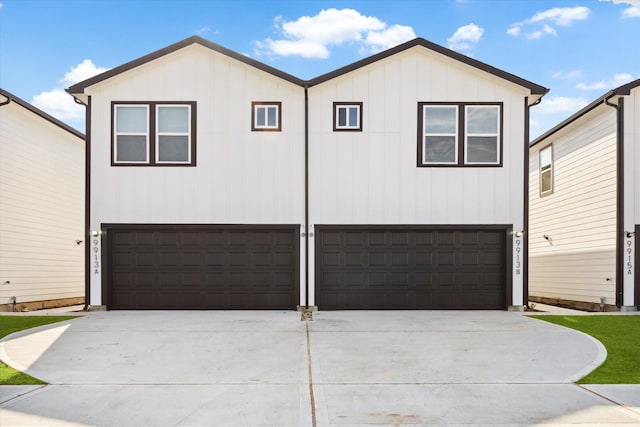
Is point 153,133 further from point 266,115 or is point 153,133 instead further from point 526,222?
point 526,222

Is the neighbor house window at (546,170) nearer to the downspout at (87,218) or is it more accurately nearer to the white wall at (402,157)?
the white wall at (402,157)

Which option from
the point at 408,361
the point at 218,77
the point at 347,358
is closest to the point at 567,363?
the point at 408,361

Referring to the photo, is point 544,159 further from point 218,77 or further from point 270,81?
point 218,77

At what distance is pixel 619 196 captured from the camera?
1319 cm

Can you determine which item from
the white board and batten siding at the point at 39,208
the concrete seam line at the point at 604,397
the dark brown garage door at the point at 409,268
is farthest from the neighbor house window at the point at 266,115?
the concrete seam line at the point at 604,397

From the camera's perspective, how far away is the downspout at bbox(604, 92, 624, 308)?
42.9 feet

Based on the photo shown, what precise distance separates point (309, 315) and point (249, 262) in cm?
213

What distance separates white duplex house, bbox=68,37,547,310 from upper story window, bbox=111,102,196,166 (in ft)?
0.09

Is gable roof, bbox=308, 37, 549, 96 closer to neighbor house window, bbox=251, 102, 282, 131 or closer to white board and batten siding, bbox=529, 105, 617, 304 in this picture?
neighbor house window, bbox=251, 102, 282, 131

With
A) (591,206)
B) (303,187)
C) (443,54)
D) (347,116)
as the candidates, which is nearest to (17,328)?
(303,187)

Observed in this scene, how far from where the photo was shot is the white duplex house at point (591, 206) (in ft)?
43.1

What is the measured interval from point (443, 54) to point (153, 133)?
7.57 m

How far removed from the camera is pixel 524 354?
7969 millimetres

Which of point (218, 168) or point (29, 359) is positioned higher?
point (218, 168)
